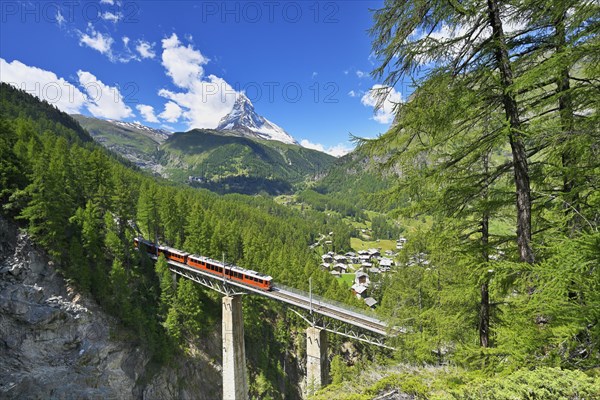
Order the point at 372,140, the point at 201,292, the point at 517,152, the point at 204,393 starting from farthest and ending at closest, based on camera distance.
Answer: the point at 201,292 < the point at 204,393 < the point at 372,140 < the point at 517,152

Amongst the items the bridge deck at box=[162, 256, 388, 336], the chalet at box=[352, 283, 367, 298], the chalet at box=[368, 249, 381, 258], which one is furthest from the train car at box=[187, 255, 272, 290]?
the chalet at box=[368, 249, 381, 258]

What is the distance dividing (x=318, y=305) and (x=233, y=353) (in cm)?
1007

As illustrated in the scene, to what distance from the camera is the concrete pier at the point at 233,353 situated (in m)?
28.6

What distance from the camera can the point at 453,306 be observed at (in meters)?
12.2

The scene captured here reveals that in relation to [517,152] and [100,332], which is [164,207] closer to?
[100,332]

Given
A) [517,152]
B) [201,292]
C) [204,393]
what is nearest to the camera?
[517,152]

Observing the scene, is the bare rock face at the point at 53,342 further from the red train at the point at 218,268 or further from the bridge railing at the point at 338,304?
the bridge railing at the point at 338,304

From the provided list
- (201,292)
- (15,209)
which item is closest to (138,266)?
(201,292)

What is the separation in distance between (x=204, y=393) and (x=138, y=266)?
1604cm

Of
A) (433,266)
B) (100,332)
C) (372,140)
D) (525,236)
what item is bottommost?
(100,332)

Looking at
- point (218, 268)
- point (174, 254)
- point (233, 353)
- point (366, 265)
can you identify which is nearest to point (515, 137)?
point (218, 268)

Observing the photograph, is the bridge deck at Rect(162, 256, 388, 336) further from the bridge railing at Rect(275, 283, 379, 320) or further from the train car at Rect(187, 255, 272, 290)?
the train car at Rect(187, 255, 272, 290)

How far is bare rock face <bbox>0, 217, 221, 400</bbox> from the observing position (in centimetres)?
1992

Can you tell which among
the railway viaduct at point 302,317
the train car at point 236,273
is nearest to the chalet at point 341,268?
the railway viaduct at point 302,317
